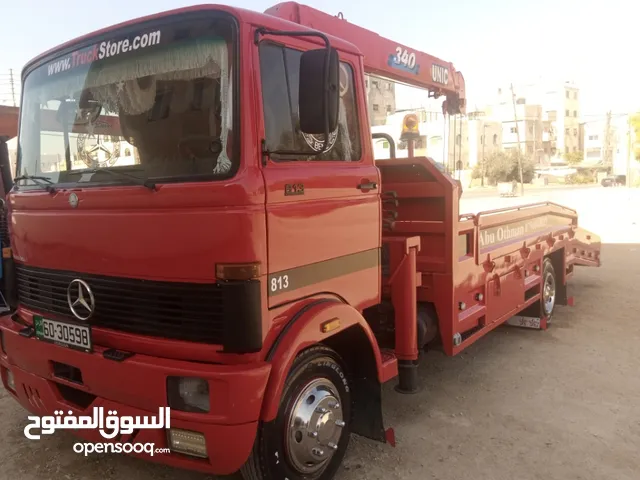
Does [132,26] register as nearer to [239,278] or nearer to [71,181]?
[71,181]

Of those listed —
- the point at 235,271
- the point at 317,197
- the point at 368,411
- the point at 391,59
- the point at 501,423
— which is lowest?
the point at 501,423

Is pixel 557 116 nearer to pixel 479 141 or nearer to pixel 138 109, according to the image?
pixel 479 141

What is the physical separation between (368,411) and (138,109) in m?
2.17

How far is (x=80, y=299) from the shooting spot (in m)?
2.82

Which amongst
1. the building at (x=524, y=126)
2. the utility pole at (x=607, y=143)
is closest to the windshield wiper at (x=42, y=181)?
the building at (x=524, y=126)

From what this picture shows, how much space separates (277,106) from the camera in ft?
8.73

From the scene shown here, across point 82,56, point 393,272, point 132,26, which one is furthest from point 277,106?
point 393,272

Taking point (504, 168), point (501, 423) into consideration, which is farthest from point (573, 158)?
point (501, 423)

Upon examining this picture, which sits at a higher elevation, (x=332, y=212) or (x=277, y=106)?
(x=277, y=106)

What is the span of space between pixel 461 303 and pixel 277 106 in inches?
89.8

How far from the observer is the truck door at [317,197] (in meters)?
2.59

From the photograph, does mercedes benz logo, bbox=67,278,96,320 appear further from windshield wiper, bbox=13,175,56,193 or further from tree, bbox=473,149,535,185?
tree, bbox=473,149,535,185

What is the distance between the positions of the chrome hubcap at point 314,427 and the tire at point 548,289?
3824 mm

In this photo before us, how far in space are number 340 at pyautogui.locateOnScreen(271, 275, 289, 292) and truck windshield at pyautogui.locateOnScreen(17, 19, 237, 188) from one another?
54 centimetres
